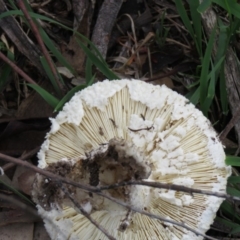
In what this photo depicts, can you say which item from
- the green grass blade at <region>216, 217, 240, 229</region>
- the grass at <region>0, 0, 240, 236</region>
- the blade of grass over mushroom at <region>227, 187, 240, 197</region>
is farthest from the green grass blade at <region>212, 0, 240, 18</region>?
the green grass blade at <region>216, 217, 240, 229</region>

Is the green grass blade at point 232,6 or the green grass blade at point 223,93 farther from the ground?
the green grass blade at point 232,6

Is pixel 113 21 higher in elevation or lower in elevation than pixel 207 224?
higher

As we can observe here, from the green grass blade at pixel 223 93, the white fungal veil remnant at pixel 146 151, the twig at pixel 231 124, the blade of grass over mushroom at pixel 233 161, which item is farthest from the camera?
the green grass blade at pixel 223 93

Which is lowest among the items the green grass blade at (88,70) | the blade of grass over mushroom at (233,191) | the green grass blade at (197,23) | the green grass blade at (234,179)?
the blade of grass over mushroom at (233,191)

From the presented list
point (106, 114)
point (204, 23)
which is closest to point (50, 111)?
point (106, 114)

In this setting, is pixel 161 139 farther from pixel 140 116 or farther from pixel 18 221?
pixel 18 221

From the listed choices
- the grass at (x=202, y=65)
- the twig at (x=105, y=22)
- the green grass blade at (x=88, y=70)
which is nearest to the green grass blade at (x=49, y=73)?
the grass at (x=202, y=65)

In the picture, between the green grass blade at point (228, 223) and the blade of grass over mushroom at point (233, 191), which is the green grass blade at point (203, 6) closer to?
the blade of grass over mushroom at point (233, 191)

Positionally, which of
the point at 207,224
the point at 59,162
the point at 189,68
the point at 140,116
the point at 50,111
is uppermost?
the point at 189,68
